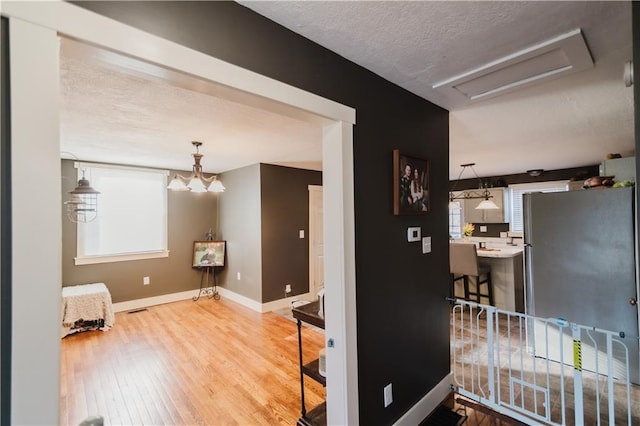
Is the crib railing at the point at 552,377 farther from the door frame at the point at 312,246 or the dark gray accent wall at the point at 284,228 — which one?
the dark gray accent wall at the point at 284,228

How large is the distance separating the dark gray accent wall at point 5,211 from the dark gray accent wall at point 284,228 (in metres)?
3.83

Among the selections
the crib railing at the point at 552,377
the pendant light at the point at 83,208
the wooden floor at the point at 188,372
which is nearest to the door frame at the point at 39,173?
the wooden floor at the point at 188,372

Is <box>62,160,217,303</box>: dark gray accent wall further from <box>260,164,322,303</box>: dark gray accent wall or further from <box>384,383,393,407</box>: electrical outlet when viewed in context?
<box>384,383,393,407</box>: electrical outlet

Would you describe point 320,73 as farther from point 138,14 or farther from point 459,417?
point 459,417

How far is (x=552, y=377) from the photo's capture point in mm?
2695

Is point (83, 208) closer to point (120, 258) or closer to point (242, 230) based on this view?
point (120, 258)

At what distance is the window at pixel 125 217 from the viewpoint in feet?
14.3

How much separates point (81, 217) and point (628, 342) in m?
6.55

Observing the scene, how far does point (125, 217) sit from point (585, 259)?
19.6 feet

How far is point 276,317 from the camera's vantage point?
433 centimetres

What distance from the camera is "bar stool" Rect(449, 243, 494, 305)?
4.00 metres

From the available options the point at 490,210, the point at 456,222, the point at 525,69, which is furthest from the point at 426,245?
the point at 456,222

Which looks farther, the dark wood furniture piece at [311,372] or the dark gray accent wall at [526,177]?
the dark gray accent wall at [526,177]

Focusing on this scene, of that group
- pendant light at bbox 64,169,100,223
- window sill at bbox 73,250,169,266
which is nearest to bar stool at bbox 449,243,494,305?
window sill at bbox 73,250,169,266
